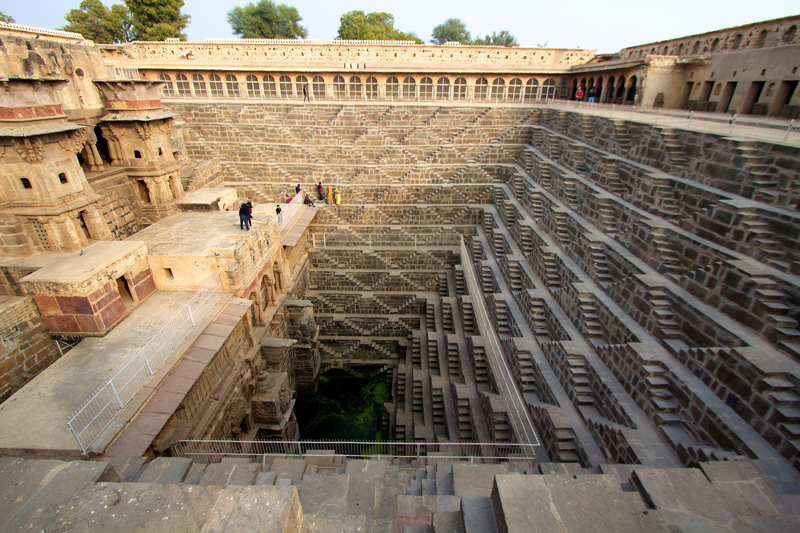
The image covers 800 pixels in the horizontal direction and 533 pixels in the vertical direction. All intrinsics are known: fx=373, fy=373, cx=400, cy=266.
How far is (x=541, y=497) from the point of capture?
13.0 ft

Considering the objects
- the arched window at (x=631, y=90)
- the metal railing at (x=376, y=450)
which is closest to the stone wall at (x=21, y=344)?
the metal railing at (x=376, y=450)

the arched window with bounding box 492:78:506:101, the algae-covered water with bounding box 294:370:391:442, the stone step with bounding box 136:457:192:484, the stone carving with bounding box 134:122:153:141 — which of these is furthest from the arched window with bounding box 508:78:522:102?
the stone step with bounding box 136:457:192:484

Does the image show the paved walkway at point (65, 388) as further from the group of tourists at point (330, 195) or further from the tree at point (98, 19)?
the tree at point (98, 19)

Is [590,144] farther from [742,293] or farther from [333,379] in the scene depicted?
[333,379]

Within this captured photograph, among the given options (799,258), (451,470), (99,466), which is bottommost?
(451,470)

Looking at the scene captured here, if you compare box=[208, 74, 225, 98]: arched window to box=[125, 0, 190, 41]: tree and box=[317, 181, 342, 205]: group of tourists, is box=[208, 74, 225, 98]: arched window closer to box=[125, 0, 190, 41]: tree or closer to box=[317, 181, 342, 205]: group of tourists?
box=[317, 181, 342, 205]: group of tourists

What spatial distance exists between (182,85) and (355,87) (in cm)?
1065

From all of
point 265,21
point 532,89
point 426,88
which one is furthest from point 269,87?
point 265,21

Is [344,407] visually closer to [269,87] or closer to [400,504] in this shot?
[400,504]

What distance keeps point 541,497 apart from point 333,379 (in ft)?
40.3

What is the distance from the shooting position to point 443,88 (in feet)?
78.8

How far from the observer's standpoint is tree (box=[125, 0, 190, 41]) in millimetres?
34594

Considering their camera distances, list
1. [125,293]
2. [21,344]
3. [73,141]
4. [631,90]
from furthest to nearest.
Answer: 1. [631,90]
2. [125,293]
3. [73,141]
4. [21,344]

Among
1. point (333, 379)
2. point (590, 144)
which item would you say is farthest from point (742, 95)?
point (333, 379)
